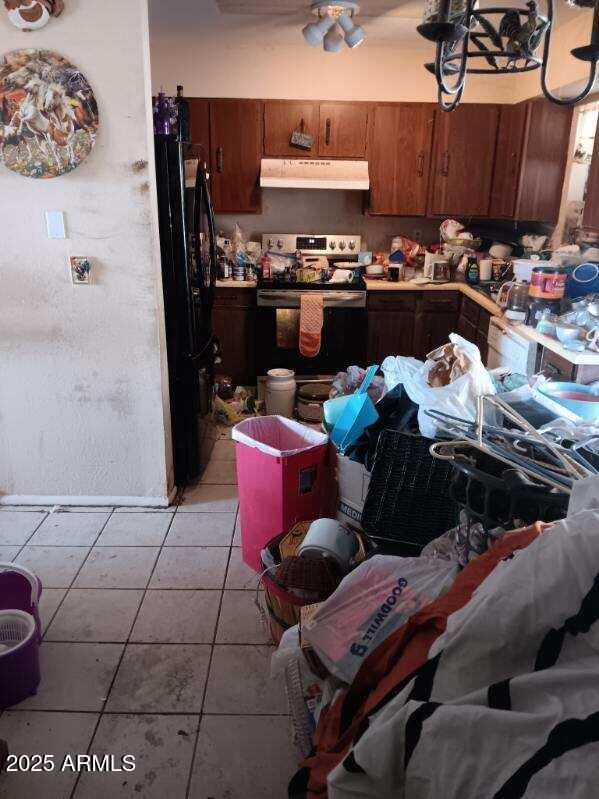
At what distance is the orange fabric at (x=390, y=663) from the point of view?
3.71ft

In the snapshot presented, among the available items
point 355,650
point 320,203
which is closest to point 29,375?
point 355,650

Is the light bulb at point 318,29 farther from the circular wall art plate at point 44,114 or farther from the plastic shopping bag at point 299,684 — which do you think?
the plastic shopping bag at point 299,684

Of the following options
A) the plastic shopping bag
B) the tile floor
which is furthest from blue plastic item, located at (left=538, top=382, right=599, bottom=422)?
the tile floor

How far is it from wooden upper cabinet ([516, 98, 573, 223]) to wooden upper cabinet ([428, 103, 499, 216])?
1.06 ft

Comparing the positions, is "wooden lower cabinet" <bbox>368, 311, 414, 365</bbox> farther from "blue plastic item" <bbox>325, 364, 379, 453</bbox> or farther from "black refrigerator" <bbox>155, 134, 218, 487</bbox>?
"blue plastic item" <bbox>325, 364, 379, 453</bbox>

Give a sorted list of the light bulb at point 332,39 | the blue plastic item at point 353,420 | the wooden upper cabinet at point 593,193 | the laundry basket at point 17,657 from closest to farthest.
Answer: the laundry basket at point 17,657 → the blue plastic item at point 353,420 → the wooden upper cabinet at point 593,193 → the light bulb at point 332,39

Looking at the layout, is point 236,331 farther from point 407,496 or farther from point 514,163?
point 407,496

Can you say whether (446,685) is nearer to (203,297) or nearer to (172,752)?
(172,752)

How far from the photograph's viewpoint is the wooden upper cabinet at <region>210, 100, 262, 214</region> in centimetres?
436

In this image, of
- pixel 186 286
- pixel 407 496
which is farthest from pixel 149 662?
pixel 186 286

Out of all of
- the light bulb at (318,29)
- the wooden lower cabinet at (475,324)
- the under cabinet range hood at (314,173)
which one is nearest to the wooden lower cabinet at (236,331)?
the under cabinet range hood at (314,173)

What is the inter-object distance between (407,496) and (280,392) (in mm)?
2266

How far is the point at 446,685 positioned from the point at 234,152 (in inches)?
167

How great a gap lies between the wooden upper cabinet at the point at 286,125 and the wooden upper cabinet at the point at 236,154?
0.22 ft
